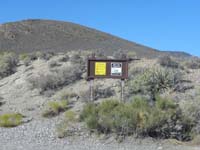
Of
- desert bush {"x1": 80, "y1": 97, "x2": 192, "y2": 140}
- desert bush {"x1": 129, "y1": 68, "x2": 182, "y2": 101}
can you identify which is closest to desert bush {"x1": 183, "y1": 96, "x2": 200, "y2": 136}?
desert bush {"x1": 80, "y1": 97, "x2": 192, "y2": 140}

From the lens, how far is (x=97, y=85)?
22984 mm

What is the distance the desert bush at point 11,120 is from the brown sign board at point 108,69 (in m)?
3.45

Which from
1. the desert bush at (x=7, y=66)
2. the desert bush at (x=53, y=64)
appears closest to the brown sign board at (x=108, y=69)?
the desert bush at (x=53, y=64)

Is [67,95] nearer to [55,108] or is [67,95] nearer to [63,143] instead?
[55,108]

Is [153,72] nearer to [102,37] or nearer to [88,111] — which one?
[88,111]

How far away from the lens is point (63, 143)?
14.2 meters

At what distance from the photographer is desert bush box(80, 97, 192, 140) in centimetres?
1450

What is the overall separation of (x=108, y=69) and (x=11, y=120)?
4.58 metres

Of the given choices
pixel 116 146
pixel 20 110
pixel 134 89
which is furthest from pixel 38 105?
pixel 116 146

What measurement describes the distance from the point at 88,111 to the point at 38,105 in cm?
645

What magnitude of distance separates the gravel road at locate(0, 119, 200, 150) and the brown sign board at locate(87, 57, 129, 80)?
14.1ft

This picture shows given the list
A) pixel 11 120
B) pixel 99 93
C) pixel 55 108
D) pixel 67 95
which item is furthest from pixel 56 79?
pixel 11 120

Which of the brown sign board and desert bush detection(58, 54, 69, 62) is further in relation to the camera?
desert bush detection(58, 54, 69, 62)

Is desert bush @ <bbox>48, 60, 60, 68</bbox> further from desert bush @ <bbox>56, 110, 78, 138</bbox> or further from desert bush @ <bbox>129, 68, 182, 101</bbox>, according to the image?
desert bush @ <bbox>56, 110, 78, 138</bbox>
